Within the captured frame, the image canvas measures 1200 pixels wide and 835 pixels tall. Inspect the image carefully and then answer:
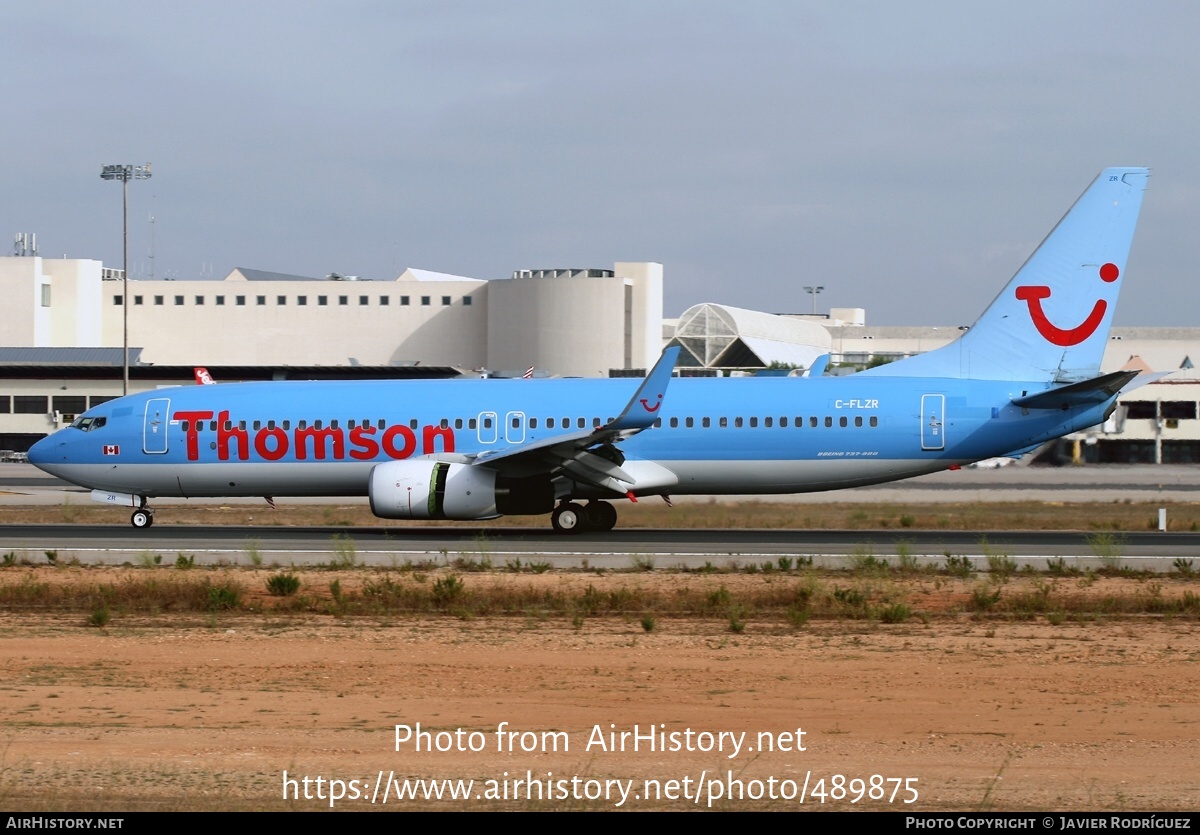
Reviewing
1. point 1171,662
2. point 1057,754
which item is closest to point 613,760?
point 1057,754

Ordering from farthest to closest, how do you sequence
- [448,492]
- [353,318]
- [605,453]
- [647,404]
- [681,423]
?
[353,318] < [681,423] < [605,453] < [448,492] < [647,404]

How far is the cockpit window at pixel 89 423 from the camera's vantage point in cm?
3075

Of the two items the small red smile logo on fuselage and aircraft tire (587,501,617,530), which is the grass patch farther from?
the small red smile logo on fuselage

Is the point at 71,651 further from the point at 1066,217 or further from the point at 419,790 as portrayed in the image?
the point at 1066,217

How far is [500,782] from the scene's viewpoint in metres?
9.40

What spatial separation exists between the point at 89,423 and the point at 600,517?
11.8m

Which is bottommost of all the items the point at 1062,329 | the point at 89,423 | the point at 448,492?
the point at 448,492

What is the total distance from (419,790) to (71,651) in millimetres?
7296

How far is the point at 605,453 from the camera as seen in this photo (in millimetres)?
27234

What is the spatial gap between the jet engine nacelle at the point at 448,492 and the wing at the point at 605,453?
314 mm

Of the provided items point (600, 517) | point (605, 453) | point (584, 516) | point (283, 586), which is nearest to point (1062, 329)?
point (605, 453)

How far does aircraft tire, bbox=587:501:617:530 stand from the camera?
2867 centimetres

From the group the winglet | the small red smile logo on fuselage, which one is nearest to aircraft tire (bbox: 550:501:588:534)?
the winglet

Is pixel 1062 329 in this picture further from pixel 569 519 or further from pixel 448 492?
pixel 448 492
